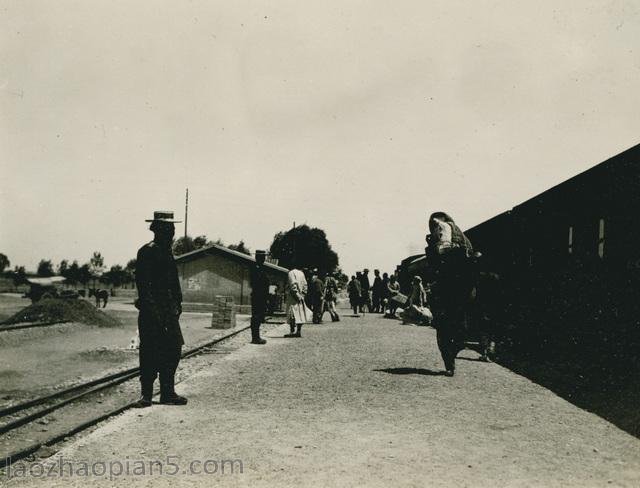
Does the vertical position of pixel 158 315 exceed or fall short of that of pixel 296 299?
it falls short

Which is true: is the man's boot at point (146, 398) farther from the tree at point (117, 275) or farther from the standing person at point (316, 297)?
the tree at point (117, 275)

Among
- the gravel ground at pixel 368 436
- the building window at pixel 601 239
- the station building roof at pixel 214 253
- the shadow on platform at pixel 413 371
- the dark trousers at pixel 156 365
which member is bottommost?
the gravel ground at pixel 368 436

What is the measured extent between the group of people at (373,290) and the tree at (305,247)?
58.3 meters

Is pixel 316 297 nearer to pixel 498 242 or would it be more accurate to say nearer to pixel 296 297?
pixel 296 297

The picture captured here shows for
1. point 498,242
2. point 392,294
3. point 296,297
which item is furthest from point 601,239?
point 392,294

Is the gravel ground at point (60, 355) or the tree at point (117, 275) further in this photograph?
the tree at point (117, 275)

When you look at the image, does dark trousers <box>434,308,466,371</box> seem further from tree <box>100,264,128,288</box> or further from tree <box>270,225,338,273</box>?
tree <box>100,264,128,288</box>

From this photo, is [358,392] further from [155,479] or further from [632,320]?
[632,320]

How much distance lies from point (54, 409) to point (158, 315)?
6.47 feet

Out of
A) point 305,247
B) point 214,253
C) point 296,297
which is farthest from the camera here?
point 305,247

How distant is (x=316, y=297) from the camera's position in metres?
21.3

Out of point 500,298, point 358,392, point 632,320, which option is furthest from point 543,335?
point 358,392

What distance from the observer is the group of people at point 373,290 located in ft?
82.6

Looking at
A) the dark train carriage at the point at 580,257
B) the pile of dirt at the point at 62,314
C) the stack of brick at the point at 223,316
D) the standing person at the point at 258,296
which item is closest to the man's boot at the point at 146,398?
the dark train carriage at the point at 580,257
